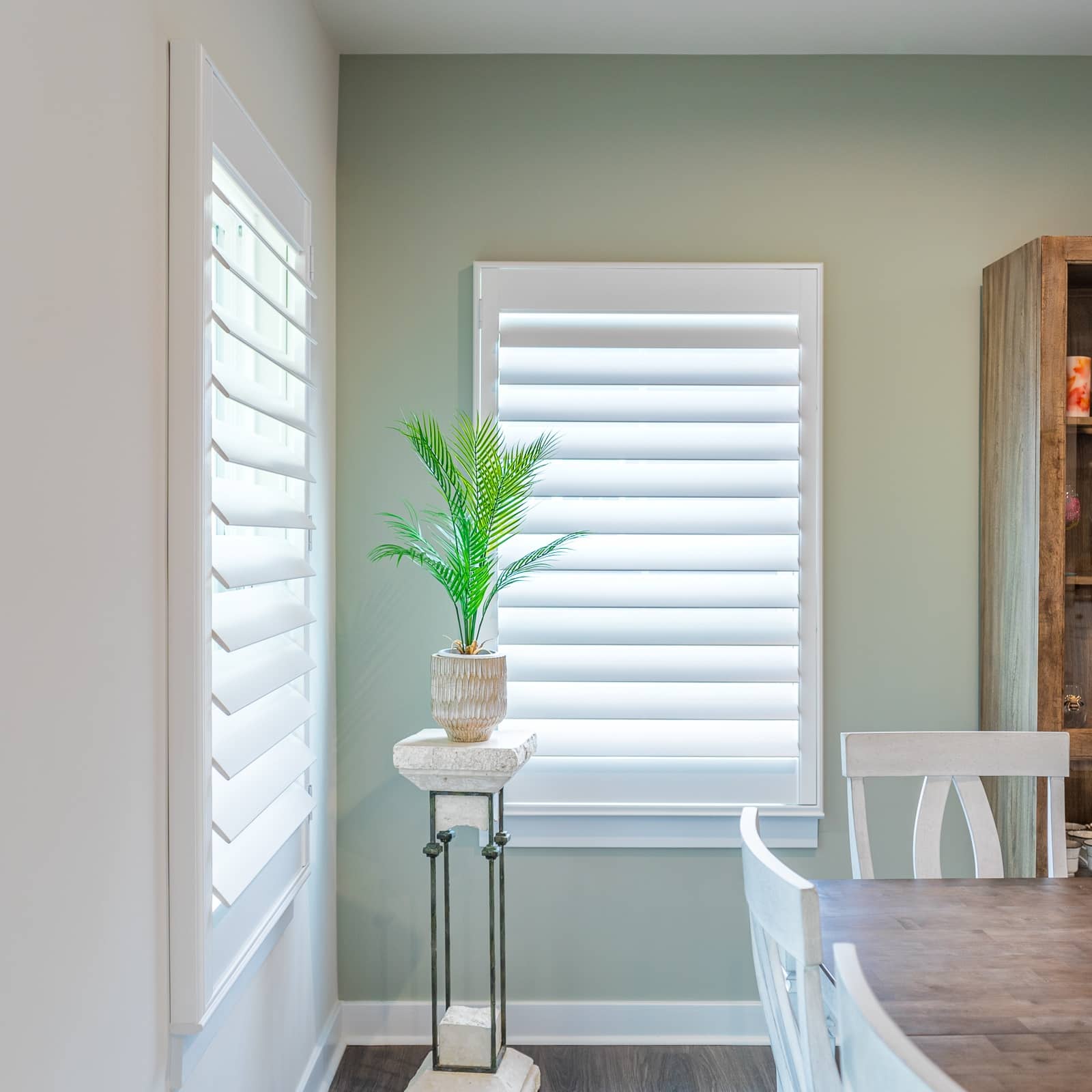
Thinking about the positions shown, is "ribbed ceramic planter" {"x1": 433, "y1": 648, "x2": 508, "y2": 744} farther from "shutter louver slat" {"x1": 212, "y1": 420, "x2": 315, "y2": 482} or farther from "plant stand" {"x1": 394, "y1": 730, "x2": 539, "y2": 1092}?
"shutter louver slat" {"x1": 212, "y1": 420, "x2": 315, "y2": 482}

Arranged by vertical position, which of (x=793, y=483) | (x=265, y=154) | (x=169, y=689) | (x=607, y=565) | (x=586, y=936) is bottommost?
(x=586, y=936)

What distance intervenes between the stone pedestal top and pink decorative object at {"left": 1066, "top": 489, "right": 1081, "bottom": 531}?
143cm

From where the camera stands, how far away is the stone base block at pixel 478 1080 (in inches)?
84.5

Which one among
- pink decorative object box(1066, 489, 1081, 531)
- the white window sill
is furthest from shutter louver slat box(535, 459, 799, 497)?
the white window sill

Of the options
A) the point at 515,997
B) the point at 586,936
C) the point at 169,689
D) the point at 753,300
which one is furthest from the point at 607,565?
the point at 169,689

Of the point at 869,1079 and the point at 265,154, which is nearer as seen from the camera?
the point at 869,1079

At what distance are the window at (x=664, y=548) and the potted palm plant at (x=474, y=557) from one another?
0.20 meters

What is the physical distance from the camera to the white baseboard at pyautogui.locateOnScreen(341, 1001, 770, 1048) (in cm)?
255

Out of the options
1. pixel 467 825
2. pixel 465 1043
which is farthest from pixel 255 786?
pixel 465 1043

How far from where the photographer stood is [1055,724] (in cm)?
227

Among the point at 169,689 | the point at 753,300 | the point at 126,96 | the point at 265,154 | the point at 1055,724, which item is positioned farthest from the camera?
the point at 753,300

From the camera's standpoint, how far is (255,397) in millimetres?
1664

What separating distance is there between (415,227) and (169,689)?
5.32ft

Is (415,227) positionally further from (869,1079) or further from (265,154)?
(869,1079)
